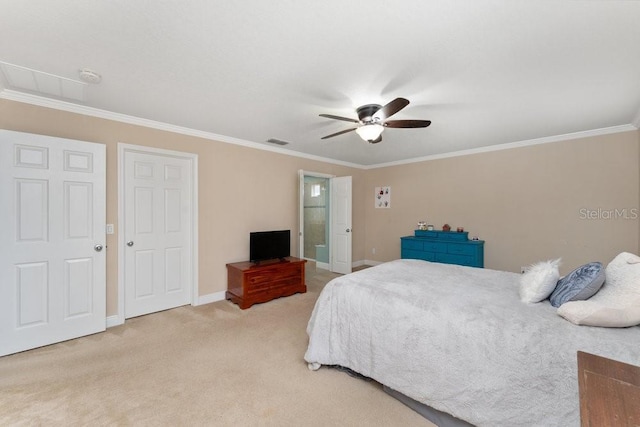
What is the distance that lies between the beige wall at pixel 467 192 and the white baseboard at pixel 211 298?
0.07m

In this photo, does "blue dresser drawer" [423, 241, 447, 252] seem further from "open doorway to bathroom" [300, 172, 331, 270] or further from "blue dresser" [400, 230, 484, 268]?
"open doorway to bathroom" [300, 172, 331, 270]

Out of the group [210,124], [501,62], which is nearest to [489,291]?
[501,62]

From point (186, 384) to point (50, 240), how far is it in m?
2.05

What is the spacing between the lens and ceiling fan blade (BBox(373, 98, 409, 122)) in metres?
2.16

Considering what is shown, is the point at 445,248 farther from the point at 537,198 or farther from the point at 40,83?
the point at 40,83

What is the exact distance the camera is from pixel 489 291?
2062 mm

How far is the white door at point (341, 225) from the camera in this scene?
5480 millimetres

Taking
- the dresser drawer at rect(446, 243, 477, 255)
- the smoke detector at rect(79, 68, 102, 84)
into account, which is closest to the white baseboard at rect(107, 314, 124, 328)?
the smoke detector at rect(79, 68, 102, 84)

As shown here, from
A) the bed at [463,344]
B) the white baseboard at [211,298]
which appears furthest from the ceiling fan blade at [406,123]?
the white baseboard at [211,298]

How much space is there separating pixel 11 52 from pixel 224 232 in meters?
2.71

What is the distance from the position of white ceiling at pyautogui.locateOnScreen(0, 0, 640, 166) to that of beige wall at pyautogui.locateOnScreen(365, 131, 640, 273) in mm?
701

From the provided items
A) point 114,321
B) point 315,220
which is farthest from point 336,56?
point 315,220

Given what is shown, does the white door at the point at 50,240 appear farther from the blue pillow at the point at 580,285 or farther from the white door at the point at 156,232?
the blue pillow at the point at 580,285

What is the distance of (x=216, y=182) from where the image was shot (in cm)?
401
